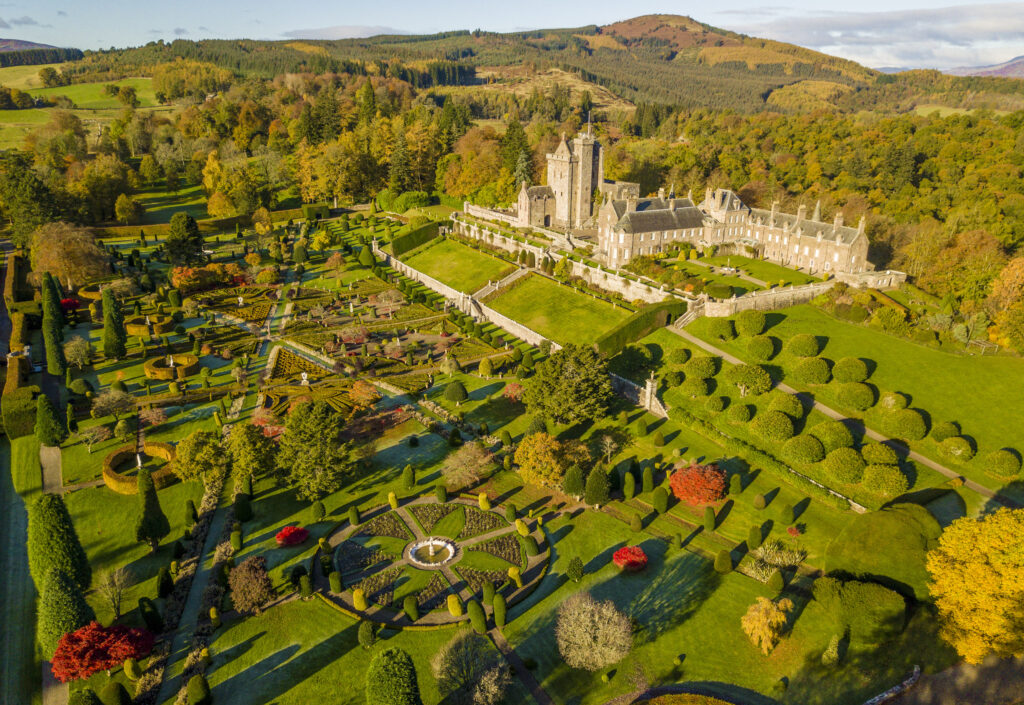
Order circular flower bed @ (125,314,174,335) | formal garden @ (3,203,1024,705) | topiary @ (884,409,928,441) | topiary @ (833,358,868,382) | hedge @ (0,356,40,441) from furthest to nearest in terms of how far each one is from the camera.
A: circular flower bed @ (125,314,174,335) → topiary @ (833,358,868,382) → hedge @ (0,356,40,441) → topiary @ (884,409,928,441) → formal garden @ (3,203,1024,705)

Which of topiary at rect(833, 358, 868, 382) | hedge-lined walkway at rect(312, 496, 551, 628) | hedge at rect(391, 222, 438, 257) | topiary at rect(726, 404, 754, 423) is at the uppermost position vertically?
hedge at rect(391, 222, 438, 257)

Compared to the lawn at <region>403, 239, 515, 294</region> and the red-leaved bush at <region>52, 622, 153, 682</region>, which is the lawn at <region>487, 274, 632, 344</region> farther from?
the red-leaved bush at <region>52, 622, 153, 682</region>

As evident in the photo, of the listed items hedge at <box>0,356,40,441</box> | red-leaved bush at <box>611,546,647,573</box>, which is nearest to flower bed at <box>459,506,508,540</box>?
red-leaved bush at <box>611,546,647,573</box>

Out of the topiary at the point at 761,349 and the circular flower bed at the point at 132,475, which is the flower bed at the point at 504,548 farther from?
the topiary at the point at 761,349

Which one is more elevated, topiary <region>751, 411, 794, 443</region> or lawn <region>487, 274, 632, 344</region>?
lawn <region>487, 274, 632, 344</region>

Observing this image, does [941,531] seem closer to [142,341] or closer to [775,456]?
[775,456]

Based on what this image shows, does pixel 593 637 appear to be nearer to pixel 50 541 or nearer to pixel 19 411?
pixel 50 541

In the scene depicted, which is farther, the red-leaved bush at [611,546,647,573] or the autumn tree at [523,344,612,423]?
the autumn tree at [523,344,612,423]

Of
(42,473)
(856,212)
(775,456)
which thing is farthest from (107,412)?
(856,212)
